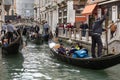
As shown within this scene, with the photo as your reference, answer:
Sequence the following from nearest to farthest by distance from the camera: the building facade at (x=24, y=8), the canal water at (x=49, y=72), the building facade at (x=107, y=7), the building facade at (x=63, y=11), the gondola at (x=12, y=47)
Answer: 1. the canal water at (x=49, y=72)
2. the gondola at (x=12, y=47)
3. the building facade at (x=107, y=7)
4. the building facade at (x=63, y=11)
5. the building facade at (x=24, y=8)

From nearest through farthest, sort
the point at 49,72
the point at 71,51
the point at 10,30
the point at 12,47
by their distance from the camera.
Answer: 1. the point at 49,72
2. the point at 71,51
3. the point at 12,47
4. the point at 10,30

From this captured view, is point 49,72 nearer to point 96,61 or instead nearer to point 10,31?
point 96,61

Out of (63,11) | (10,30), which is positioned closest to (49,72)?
(10,30)

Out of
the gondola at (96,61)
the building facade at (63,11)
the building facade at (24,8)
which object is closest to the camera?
the gondola at (96,61)

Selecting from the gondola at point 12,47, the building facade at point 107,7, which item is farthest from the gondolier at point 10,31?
the building facade at point 107,7

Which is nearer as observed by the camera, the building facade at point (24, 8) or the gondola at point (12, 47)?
the gondola at point (12, 47)

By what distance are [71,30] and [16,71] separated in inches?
457

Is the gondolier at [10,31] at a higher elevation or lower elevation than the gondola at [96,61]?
higher

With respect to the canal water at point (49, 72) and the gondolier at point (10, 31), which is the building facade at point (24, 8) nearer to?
the gondolier at point (10, 31)

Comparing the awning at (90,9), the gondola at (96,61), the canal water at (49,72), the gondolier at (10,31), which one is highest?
the awning at (90,9)

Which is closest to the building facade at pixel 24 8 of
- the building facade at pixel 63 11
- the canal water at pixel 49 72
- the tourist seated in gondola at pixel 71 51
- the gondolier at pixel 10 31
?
the building facade at pixel 63 11

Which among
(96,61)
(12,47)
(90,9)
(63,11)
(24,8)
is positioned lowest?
(12,47)

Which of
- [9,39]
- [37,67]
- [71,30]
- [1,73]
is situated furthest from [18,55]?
[71,30]

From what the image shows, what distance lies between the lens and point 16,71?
10602 millimetres
